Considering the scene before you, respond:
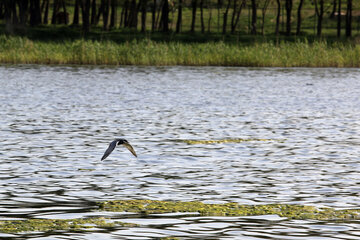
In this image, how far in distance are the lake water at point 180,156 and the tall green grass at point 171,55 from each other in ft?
37.1

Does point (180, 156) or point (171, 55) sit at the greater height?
point (180, 156)

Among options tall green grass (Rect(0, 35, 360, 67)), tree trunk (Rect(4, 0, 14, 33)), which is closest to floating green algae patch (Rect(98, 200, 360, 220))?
tall green grass (Rect(0, 35, 360, 67))

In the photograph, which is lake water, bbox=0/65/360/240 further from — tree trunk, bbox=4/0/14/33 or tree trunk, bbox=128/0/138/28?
tree trunk, bbox=128/0/138/28

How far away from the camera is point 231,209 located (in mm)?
9953

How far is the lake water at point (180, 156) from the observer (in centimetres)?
933

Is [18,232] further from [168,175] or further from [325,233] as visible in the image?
[168,175]

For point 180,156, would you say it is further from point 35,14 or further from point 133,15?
point 133,15

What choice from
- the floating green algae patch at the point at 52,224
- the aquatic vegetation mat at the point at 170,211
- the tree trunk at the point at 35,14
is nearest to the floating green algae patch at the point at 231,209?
the aquatic vegetation mat at the point at 170,211

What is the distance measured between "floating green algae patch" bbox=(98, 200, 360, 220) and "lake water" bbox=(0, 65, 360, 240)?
27cm

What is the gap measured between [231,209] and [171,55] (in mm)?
35220

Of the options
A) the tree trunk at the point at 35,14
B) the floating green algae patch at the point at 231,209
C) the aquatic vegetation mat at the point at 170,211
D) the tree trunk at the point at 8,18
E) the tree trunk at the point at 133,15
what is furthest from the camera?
the tree trunk at the point at 133,15

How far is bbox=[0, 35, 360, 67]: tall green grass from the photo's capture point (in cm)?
4447

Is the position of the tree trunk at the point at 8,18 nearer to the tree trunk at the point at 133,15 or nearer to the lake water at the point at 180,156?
the tree trunk at the point at 133,15

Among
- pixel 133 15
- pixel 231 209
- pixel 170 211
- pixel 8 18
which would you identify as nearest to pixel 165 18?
pixel 133 15
